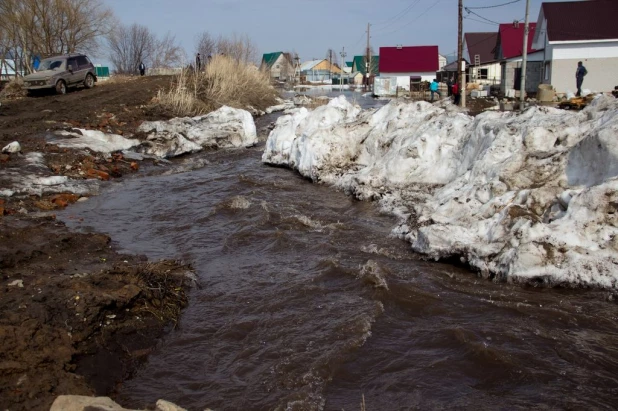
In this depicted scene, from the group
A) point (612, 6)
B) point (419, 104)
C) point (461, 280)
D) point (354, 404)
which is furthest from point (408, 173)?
point (612, 6)

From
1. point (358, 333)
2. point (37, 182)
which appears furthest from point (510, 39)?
point (358, 333)

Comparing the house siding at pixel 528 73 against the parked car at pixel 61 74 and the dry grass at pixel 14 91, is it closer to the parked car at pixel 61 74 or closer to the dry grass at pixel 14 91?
the parked car at pixel 61 74

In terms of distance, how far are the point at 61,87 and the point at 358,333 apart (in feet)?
77.0

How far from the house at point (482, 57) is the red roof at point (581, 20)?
35.2 feet

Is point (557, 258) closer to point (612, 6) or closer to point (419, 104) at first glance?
point (419, 104)

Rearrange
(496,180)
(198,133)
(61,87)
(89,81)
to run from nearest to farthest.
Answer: (496,180) → (198,133) → (61,87) → (89,81)

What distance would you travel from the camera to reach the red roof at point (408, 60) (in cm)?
5694

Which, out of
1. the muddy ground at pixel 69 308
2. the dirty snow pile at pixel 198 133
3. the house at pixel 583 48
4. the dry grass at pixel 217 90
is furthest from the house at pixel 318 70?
the muddy ground at pixel 69 308

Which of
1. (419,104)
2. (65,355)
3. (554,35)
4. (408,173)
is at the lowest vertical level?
(65,355)

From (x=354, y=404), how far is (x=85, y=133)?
14099mm

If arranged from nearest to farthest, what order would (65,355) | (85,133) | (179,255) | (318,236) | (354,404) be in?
1. (354,404)
2. (65,355)
3. (179,255)
4. (318,236)
5. (85,133)

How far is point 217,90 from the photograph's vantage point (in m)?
25.4

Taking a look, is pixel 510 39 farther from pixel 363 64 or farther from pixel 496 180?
pixel 496 180

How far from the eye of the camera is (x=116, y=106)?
2073 centimetres
